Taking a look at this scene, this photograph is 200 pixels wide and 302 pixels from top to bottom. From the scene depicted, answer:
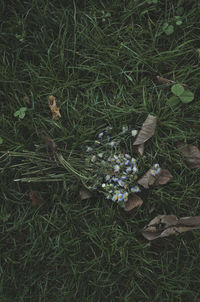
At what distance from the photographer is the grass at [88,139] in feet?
7.09

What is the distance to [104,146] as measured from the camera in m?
2.24

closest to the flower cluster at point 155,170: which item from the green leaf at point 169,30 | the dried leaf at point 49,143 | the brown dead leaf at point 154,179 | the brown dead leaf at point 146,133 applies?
the brown dead leaf at point 154,179

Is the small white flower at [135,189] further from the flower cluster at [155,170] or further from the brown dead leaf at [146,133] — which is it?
the brown dead leaf at [146,133]

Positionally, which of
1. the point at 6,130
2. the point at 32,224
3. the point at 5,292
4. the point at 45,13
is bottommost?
the point at 5,292

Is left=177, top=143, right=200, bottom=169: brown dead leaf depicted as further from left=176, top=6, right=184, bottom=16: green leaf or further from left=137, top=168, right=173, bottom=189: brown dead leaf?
left=176, top=6, right=184, bottom=16: green leaf

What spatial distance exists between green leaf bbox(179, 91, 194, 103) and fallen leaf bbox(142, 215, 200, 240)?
818 millimetres

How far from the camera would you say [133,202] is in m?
2.17

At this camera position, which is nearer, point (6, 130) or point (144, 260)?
A: point (144, 260)

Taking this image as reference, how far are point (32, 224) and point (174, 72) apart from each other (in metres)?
1.52

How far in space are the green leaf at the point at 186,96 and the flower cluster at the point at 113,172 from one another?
0.56 m

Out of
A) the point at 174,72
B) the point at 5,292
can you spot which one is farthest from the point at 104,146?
the point at 5,292

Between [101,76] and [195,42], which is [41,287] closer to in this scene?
[101,76]

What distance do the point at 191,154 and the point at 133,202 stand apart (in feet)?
1.74

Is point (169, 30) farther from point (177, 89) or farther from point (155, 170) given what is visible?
point (155, 170)
